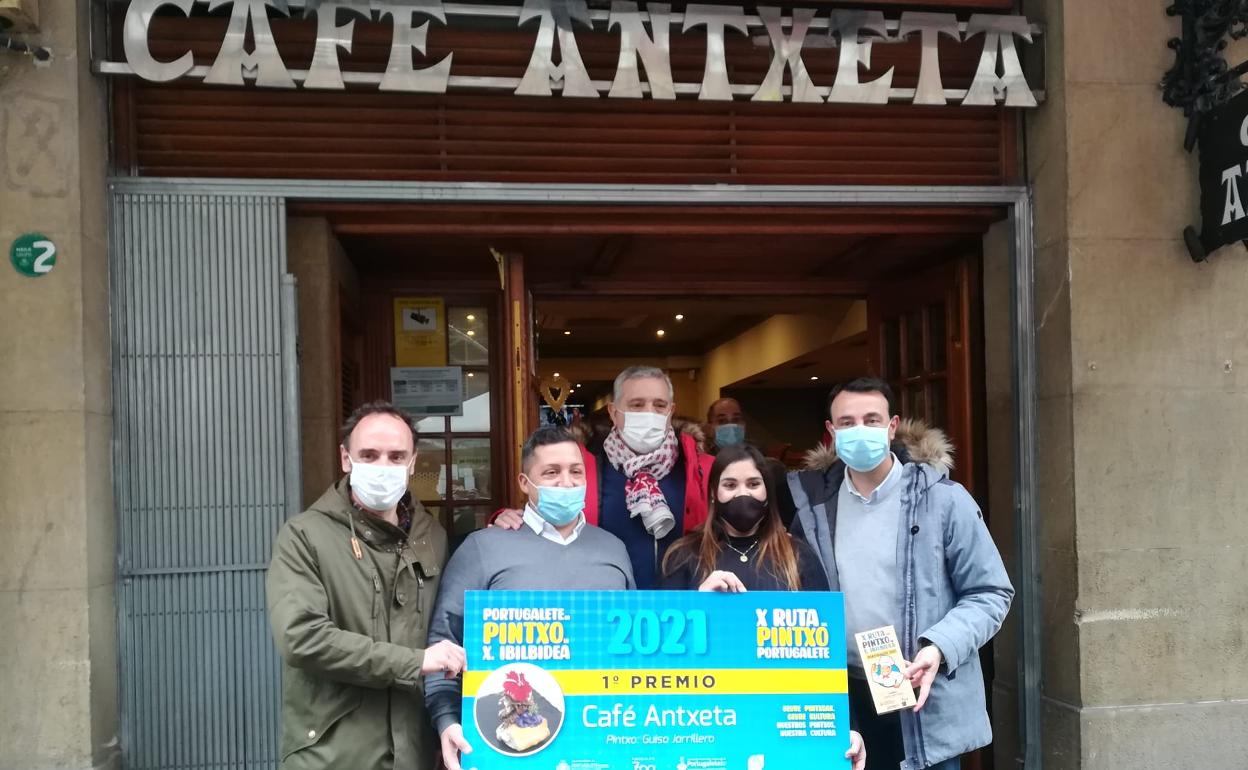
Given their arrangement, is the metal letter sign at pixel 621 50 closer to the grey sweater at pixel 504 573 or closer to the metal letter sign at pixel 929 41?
the metal letter sign at pixel 929 41

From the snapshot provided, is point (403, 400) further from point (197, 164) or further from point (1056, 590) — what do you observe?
point (1056, 590)

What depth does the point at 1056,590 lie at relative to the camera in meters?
4.58

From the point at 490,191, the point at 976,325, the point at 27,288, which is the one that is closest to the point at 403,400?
the point at 490,191

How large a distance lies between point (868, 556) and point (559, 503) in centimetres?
97

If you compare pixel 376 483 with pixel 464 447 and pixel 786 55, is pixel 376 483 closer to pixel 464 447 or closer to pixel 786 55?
pixel 786 55

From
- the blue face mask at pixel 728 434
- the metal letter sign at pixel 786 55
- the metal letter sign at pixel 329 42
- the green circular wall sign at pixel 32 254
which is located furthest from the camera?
the blue face mask at pixel 728 434

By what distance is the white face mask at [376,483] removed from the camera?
2.90 meters

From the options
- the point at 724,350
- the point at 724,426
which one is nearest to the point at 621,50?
the point at 724,426

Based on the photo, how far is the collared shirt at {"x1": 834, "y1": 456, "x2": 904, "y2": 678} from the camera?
3.07 meters

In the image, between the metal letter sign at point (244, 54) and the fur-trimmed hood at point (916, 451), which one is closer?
the fur-trimmed hood at point (916, 451)

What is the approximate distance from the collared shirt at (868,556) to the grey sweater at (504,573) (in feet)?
2.27

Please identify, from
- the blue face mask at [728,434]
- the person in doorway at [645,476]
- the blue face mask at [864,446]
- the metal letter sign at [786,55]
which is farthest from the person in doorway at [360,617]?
the blue face mask at [728,434]

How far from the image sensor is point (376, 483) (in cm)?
290

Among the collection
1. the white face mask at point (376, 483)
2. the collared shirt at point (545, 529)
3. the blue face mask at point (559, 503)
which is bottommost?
the collared shirt at point (545, 529)
